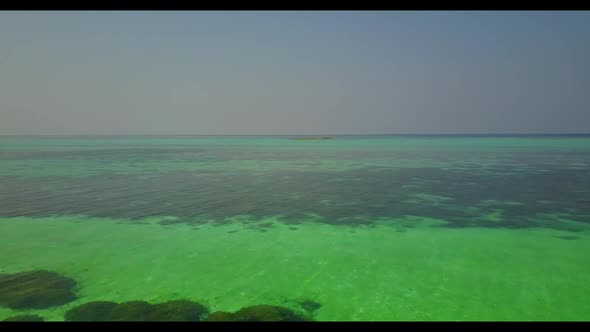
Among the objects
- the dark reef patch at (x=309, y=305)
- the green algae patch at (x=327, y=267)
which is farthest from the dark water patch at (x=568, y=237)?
the dark reef patch at (x=309, y=305)

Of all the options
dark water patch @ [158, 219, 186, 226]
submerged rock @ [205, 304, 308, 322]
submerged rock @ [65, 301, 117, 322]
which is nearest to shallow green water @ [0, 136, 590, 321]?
dark water patch @ [158, 219, 186, 226]

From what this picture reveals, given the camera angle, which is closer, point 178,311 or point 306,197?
point 178,311

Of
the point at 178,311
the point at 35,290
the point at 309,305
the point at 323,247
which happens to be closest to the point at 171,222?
the point at 35,290

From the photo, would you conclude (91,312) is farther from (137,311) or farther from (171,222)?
(171,222)

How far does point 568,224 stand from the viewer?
1390 cm

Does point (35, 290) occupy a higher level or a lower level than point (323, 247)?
higher

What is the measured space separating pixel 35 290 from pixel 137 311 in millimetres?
3072

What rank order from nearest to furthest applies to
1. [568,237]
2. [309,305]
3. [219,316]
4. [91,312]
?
[219,316], [91,312], [309,305], [568,237]

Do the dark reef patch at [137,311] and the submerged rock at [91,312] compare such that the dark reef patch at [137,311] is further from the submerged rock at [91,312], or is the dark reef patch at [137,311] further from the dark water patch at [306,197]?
the dark water patch at [306,197]

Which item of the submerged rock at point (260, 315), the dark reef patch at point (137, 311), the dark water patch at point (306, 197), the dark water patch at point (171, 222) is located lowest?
the dark water patch at point (306, 197)

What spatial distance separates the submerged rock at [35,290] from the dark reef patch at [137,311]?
856 millimetres

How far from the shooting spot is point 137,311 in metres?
7.20

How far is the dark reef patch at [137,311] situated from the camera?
22.7ft

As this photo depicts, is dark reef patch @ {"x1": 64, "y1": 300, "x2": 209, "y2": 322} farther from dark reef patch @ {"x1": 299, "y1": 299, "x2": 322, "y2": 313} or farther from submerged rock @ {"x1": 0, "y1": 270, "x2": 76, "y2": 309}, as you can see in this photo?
dark reef patch @ {"x1": 299, "y1": 299, "x2": 322, "y2": 313}
